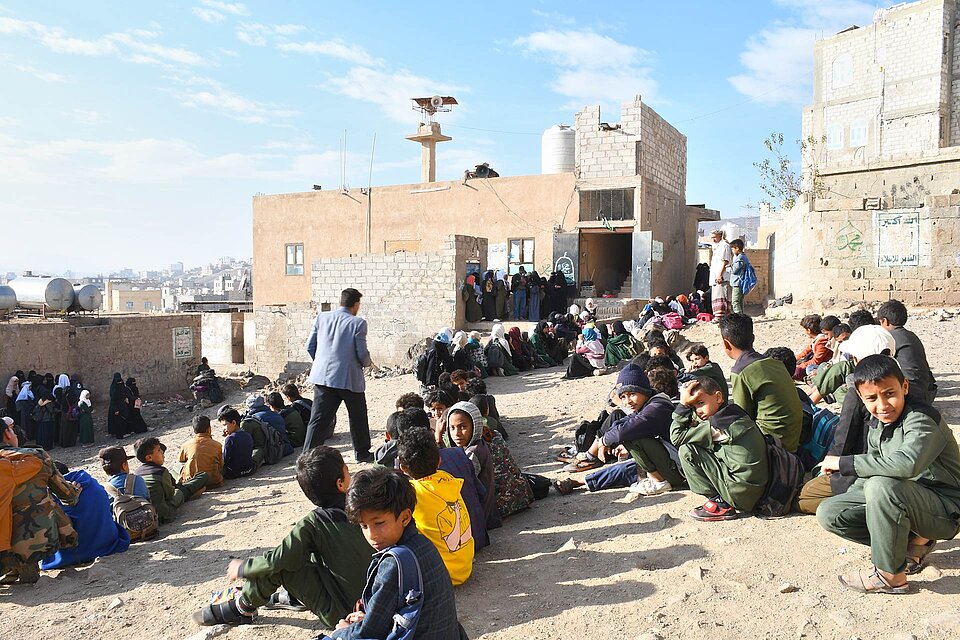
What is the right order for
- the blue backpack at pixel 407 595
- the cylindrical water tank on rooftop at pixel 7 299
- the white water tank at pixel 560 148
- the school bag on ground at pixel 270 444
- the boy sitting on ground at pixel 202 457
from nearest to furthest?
the blue backpack at pixel 407 595, the boy sitting on ground at pixel 202 457, the school bag on ground at pixel 270 444, the cylindrical water tank on rooftop at pixel 7 299, the white water tank at pixel 560 148

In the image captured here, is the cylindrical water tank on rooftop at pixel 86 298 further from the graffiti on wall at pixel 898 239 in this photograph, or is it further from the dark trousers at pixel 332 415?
the graffiti on wall at pixel 898 239

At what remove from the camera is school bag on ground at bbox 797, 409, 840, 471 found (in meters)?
4.14

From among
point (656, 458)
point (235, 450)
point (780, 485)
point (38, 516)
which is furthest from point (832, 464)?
point (235, 450)

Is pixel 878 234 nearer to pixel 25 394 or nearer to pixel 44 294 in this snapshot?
pixel 25 394

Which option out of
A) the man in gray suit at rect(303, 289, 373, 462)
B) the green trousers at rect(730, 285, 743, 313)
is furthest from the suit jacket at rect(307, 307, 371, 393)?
the green trousers at rect(730, 285, 743, 313)

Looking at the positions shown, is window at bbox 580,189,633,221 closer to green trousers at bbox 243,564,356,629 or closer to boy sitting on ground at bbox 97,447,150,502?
boy sitting on ground at bbox 97,447,150,502

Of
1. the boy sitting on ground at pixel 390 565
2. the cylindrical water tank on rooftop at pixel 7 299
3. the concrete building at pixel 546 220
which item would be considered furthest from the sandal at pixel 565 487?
the cylindrical water tank on rooftop at pixel 7 299

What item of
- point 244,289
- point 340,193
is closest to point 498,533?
point 340,193

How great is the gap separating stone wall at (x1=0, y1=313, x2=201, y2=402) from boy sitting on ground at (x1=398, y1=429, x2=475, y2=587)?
14828mm

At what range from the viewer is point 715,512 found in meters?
3.89

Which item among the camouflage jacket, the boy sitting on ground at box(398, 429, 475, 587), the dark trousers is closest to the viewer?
the boy sitting on ground at box(398, 429, 475, 587)

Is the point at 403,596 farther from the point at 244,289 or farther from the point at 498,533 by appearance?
the point at 244,289

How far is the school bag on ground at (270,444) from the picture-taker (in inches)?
284

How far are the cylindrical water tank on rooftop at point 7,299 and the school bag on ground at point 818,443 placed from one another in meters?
17.9
